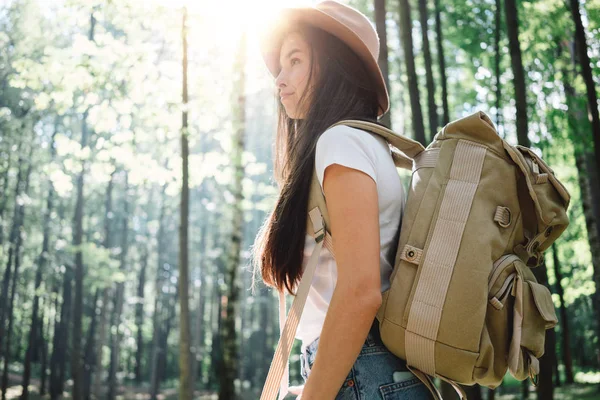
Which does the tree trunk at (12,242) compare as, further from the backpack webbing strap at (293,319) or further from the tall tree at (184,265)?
the backpack webbing strap at (293,319)

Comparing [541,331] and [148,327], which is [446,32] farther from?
[148,327]

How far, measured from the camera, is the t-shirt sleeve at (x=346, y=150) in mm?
1393

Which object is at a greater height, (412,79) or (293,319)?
(412,79)

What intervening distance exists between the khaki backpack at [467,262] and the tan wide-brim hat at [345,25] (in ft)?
0.99

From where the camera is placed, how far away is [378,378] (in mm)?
1432

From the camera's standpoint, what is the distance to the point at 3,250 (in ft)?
84.4

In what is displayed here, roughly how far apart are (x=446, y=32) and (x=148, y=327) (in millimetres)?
45709

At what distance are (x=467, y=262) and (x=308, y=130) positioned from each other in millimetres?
616

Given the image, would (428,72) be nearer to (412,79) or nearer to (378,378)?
(412,79)

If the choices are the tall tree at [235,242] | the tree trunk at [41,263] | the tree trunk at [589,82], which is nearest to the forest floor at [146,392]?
the tree trunk at [41,263]

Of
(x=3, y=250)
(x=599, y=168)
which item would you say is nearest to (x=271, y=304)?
(x=3, y=250)

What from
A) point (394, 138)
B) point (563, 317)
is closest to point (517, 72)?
point (394, 138)

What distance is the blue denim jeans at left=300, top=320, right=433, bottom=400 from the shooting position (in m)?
1.41

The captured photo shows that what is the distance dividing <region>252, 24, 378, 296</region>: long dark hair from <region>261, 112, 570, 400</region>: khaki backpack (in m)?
0.05
